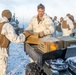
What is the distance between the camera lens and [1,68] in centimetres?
656

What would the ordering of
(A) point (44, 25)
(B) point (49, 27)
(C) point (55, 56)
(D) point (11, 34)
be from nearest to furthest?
(C) point (55, 56) < (D) point (11, 34) < (B) point (49, 27) < (A) point (44, 25)

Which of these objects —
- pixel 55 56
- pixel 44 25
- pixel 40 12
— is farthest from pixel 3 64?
pixel 55 56

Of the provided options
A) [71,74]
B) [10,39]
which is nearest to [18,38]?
[10,39]

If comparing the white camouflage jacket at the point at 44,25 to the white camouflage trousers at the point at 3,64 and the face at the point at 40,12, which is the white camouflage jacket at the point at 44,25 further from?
the white camouflage trousers at the point at 3,64

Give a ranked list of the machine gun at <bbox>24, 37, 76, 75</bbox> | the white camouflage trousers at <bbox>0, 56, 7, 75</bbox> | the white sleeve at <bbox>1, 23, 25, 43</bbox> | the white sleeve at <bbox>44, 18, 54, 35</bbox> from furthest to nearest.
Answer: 1. the white camouflage trousers at <bbox>0, 56, 7, 75</bbox>
2. the white sleeve at <bbox>44, 18, 54, 35</bbox>
3. the white sleeve at <bbox>1, 23, 25, 43</bbox>
4. the machine gun at <bbox>24, 37, 76, 75</bbox>

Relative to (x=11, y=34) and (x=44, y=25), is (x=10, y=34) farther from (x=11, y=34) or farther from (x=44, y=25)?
(x=44, y=25)

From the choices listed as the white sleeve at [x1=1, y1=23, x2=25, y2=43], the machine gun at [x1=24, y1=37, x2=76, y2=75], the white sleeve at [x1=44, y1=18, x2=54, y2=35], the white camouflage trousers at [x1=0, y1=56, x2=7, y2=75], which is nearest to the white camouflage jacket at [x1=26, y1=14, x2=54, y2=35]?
the white sleeve at [x1=44, y1=18, x2=54, y2=35]

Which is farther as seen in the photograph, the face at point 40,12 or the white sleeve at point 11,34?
the face at point 40,12

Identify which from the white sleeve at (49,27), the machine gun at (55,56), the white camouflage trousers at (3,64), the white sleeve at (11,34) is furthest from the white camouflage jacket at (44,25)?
the machine gun at (55,56)

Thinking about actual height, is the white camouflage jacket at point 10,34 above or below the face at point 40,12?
below

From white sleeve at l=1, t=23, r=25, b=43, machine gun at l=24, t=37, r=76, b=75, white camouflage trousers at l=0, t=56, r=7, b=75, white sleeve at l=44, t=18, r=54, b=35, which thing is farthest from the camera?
white camouflage trousers at l=0, t=56, r=7, b=75

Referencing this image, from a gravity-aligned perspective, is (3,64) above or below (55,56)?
below

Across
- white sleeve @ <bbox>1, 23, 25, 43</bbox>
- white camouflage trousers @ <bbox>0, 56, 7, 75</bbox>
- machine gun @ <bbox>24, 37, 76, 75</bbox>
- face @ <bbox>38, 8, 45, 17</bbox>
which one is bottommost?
white camouflage trousers @ <bbox>0, 56, 7, 75</bbox>

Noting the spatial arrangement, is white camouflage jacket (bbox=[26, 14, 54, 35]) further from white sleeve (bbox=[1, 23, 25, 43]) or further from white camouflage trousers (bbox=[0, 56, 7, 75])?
white camouflage trousers (bbox=[0, 56, 7, 75])
